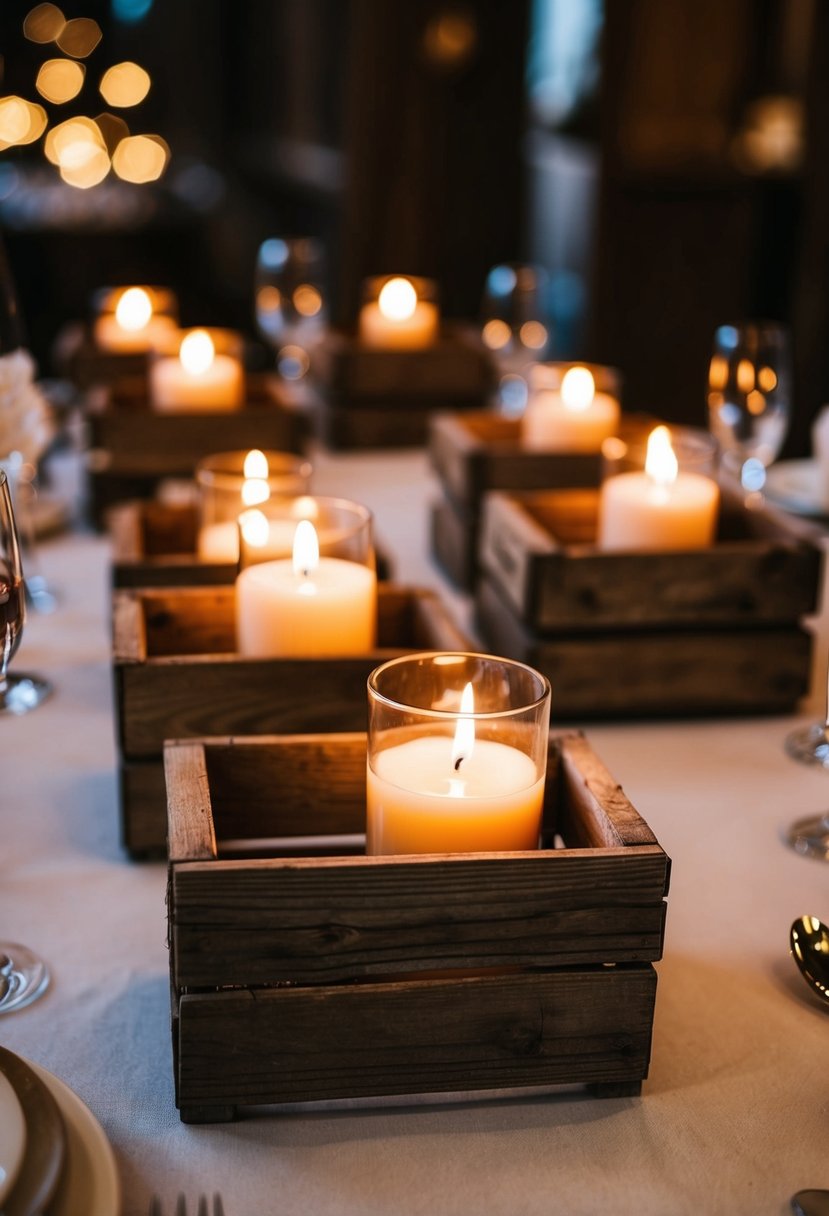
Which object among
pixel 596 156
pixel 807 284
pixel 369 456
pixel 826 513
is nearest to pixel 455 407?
pixel 369 456

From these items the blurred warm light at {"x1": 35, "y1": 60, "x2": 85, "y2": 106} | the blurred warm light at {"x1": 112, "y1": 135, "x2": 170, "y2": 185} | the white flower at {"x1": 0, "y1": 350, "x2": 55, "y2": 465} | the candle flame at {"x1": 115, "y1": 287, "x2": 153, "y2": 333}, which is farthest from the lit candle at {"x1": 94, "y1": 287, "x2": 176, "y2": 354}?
the blurred warm light at {"x1": 35, "y1": 60, "x2": 85, "y2": 106}

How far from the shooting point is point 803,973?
811 mm

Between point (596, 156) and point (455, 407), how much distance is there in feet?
6.92

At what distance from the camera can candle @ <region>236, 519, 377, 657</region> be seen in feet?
3.29

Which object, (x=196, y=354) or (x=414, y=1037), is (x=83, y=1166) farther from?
(x=196, y=354)

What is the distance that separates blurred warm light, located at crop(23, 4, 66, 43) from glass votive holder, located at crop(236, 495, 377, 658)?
7745 mm

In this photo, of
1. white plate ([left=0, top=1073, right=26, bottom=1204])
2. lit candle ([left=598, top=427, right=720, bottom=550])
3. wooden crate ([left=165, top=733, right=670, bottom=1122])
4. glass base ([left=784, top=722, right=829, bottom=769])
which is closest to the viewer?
white plate ([left=0, top=1073, right=26, bottom=1204])

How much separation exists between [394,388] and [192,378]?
39cm

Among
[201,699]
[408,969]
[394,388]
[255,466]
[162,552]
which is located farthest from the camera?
[394,388]

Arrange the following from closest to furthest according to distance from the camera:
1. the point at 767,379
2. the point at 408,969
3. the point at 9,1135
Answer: the point at 9,1135 < the point at 408,969 < the point at 767,379

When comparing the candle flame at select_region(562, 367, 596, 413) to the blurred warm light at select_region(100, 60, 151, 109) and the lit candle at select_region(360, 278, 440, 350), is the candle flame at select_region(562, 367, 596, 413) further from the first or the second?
the blurred warm light at select_region(100, 60, 151, 109)

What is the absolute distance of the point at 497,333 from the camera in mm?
1929

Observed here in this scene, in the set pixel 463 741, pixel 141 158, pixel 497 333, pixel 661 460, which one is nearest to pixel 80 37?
pixel 141 158

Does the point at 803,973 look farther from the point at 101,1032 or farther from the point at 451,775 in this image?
the point at 101,1032
